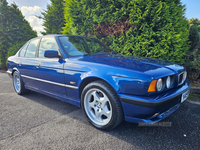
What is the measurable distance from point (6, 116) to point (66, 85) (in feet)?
4.13

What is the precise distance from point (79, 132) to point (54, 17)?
33.5 feet

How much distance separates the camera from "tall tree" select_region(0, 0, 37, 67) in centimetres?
841

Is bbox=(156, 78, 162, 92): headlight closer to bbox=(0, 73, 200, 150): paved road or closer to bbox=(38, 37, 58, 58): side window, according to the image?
bbox=(0, 73, 200, 150): paved road

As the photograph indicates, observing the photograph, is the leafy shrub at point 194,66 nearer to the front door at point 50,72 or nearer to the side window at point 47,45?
the front door at point 50,72

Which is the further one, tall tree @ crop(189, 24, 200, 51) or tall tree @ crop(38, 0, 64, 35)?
tall tree @ crop(38, 0, 64, 35)

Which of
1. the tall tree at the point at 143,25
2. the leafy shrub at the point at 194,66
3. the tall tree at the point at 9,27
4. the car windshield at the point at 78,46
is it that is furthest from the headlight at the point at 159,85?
the tall tree at the point at 9,27

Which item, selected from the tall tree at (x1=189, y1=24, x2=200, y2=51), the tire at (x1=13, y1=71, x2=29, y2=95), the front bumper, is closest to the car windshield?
the front bumper

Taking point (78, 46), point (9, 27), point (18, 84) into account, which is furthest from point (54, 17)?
point (78, 46)

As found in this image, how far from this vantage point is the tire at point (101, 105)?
183 cm

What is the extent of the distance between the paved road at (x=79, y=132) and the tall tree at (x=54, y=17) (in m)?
8.57

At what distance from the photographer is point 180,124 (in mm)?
2119

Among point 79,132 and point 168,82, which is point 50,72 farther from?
point 168,82

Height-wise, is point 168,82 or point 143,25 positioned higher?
point 143,25

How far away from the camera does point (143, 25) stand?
4.06 m
